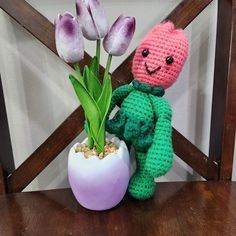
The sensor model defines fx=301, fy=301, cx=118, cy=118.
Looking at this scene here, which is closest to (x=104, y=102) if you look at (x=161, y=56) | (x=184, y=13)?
(x=161, y=56)

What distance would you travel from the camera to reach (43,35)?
1.69 feet

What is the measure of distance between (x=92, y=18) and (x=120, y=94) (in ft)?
0.46

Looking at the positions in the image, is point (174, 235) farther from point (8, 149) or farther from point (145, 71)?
point (8, 149)

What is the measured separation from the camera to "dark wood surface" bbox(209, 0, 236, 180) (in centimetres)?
54

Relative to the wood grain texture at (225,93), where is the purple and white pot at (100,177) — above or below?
below

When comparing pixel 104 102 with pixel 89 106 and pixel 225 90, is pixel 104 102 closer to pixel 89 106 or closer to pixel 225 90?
pixel 89 106

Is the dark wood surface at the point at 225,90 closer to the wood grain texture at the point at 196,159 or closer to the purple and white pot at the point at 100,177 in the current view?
the wood grain texture at the point at 196,159

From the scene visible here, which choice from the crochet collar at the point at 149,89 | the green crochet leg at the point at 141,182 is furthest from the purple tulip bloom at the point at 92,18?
the green crochet leg at the point at 141,182

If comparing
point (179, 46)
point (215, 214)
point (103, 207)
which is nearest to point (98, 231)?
point (103, 207)

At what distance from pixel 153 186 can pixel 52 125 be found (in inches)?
10.0

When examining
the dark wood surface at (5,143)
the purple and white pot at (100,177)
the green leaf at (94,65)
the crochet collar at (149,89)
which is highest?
the green leaf at (94,65)

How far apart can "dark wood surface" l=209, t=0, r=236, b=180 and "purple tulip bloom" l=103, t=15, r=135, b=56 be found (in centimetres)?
22

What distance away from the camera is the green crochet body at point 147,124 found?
44 centimetres

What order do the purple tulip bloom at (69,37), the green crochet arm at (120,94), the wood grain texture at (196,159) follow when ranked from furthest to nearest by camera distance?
the wood grain texture at (196,159), the green crochet arm at (120,94), the purple tulip bloom at (69,37)
